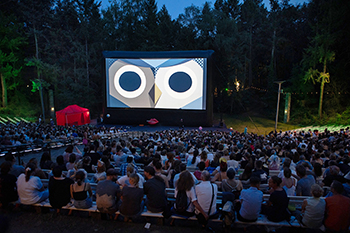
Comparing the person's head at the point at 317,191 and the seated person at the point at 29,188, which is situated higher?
the person's head at the point at 317,191

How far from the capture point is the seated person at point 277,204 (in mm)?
2832

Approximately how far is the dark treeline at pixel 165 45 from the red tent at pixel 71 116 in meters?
5.04

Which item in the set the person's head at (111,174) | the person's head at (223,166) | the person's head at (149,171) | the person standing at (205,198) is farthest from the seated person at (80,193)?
the person's head at (223,166)

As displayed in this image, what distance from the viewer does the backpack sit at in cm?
302

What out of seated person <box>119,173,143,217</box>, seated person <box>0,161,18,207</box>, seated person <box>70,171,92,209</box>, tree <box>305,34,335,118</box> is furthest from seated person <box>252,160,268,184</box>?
tree <box>305,34,335,118</box>

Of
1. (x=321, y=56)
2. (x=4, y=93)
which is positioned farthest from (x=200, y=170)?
(x=4, y=93)

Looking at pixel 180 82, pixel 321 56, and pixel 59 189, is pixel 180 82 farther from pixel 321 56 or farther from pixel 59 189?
pixel 59 189

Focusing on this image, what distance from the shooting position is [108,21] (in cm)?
2648

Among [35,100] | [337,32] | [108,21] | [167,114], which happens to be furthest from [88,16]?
[337,32]

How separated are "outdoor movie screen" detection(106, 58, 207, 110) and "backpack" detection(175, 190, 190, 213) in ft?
49.3

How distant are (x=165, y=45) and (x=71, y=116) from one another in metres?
14.6

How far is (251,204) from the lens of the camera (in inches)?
111

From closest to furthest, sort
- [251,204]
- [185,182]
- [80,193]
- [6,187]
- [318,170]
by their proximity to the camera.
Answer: [251,204] → [185,182] → [80,193] → [6,187] → [318,170]

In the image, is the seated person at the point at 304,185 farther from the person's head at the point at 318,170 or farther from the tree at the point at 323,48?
the tree at the point at 323,48
